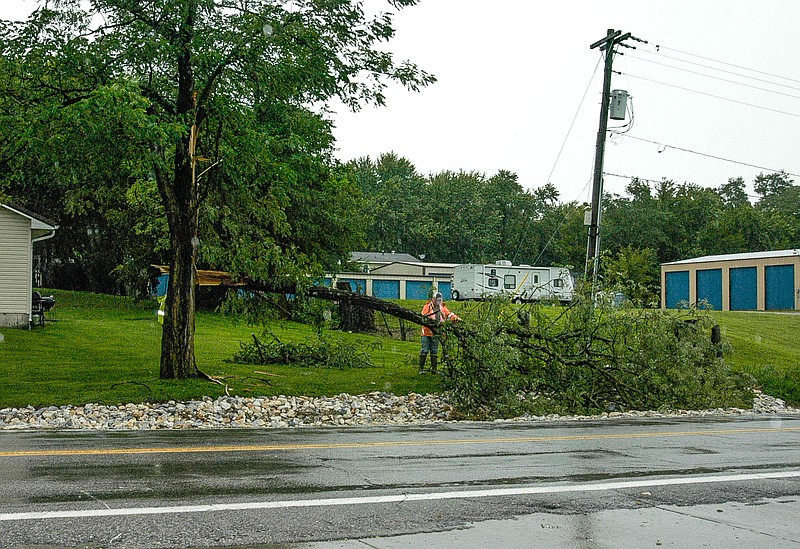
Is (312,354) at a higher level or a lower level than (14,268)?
lower

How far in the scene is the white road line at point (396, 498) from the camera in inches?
234

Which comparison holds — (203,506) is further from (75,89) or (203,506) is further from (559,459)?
(75,89)

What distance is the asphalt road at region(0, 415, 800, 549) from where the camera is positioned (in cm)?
563

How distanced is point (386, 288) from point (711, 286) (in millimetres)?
20108

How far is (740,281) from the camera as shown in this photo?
47438 mm

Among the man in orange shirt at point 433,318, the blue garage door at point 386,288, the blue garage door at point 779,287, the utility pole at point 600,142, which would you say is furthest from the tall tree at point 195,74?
the blue garage door at point 386,288

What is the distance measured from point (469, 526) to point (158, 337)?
889 inches

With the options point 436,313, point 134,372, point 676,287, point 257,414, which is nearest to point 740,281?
point 676,287

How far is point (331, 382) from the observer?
17.9 m

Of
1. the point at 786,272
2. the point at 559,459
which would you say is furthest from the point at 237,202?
the point at 786,272

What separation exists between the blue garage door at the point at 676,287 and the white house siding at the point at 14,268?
35322 mm

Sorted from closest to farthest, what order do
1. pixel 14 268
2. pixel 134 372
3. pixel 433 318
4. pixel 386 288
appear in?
pixel 134 372 < pixel 433 318 < pixel 14 268 < pixel 386 288

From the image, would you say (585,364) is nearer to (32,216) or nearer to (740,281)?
(32,216)

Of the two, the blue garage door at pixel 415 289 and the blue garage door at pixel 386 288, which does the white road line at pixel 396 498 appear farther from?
the blue garage door at pixel 415 289
